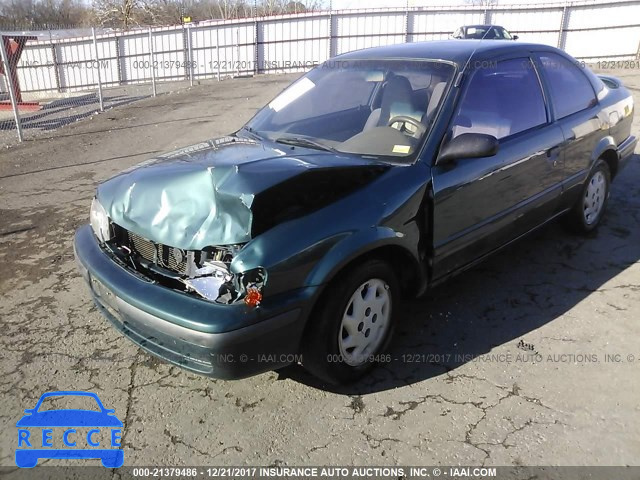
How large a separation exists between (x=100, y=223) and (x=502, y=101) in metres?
2.74

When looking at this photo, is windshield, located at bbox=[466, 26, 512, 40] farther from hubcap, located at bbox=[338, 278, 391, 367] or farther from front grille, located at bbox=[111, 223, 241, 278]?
front grille, located at bbox=[111, 223, 241, 278]

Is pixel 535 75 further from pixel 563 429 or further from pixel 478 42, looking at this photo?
pixel 563 429

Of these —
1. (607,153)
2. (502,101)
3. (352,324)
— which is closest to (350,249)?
(352,324)

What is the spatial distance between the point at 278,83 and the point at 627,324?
15.4 m

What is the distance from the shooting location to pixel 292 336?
2412 millimetres

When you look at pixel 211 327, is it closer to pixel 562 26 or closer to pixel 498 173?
pixel 498 173

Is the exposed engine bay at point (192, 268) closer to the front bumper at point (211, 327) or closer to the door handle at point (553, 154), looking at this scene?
the front bumper at point (211, 327)

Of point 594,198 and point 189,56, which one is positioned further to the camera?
point 189,56

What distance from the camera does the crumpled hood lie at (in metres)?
2.37

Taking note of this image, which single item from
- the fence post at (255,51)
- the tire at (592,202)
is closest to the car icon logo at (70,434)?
the tire at (592,202)

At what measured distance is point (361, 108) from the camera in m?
3.56

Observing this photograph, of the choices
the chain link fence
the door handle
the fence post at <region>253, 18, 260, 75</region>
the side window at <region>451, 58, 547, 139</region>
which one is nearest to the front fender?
the side window at <region>451, 58, 547, 139</region>

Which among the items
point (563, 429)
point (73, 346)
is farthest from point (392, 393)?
point (73, 346)

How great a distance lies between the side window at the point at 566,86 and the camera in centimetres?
404
